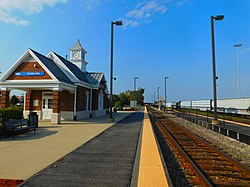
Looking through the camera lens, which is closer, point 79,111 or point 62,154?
point 62,154

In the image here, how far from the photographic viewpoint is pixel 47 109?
20.7 metres

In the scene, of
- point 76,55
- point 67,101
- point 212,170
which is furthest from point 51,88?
point 212,170

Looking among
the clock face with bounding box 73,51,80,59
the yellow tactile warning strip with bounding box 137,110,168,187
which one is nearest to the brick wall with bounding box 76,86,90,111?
the clock face with bounding box 73,51,80,59

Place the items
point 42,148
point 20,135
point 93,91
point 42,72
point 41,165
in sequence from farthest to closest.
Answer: point 93,91 < point 42,72 < point 20,135 < point 42,148 < point 41,165

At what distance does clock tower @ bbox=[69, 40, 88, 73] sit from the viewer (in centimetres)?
3052

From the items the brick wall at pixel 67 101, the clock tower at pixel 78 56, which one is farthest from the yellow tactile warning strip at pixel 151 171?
the clock tower at pixel 78 56

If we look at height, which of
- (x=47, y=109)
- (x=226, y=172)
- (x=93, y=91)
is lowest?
(x=226, y=172)

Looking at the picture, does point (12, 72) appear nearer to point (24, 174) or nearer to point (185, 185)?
point (24, 174)

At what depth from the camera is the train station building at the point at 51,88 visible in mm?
16672

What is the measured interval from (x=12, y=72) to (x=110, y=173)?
1636 cm

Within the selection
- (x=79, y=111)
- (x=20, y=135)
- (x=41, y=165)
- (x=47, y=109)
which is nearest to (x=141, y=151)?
(x=41, y=165)

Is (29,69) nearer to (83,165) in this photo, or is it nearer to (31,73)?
(31,73)

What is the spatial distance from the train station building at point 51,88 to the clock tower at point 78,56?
348 centimetres

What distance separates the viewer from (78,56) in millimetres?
30734
